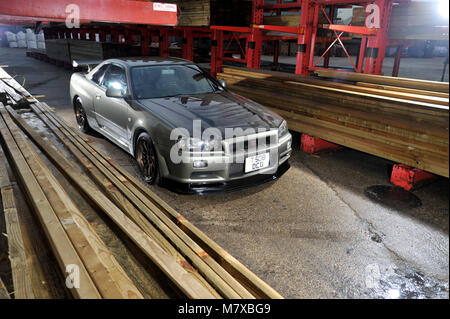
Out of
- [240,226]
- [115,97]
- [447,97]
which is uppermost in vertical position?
[447,97]

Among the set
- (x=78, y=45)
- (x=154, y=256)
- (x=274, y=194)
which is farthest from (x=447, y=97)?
(x=78, y=45)

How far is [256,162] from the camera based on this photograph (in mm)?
3699

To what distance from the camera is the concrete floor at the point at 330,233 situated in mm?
2570

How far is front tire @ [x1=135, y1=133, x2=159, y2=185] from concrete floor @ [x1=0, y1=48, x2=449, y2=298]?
188 mm

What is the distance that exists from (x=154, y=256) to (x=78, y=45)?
1575 cm

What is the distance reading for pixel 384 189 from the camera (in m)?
4.25

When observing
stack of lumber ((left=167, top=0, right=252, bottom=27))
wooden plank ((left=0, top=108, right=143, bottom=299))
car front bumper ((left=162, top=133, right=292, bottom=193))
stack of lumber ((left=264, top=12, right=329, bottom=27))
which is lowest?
wooden plank ((left=0, top=108, right=143, bottom=299))

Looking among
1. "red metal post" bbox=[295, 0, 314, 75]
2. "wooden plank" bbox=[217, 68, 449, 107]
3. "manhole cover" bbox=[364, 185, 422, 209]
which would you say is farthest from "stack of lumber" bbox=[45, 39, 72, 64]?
"manhole cover" bbox=[364, 185, 422, 209]

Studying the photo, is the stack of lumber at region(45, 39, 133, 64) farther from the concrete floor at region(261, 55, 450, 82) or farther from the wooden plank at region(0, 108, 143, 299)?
the wooden plank at region(0, 108, 143, 299)

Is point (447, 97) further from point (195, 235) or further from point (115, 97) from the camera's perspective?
point (115, 97)

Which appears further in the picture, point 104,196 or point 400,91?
point 400,91

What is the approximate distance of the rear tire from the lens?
6008 millimetres

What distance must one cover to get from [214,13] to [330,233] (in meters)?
8.39
